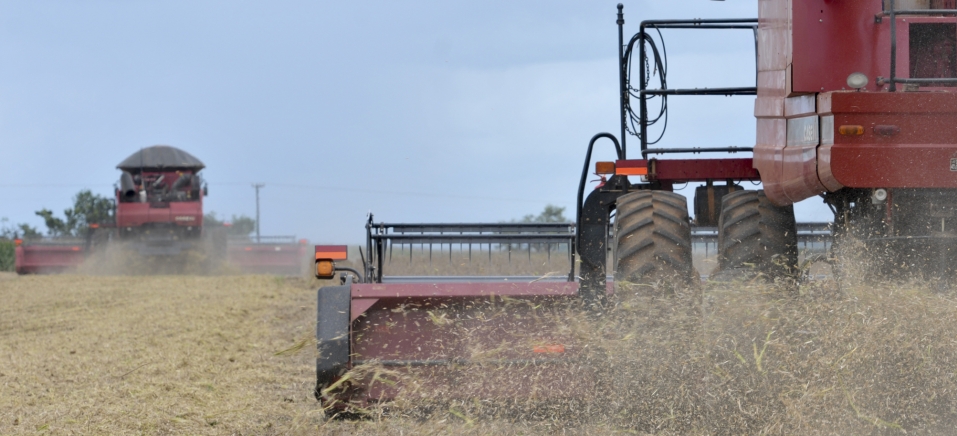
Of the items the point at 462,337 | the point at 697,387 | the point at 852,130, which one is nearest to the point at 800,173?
the point at 852,130

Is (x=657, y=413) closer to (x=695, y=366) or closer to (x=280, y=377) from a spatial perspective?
(x=695, y=366)

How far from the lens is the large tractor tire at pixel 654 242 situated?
5668 mm

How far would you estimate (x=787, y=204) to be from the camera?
6.13 m

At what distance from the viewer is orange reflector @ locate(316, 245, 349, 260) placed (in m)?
6.79

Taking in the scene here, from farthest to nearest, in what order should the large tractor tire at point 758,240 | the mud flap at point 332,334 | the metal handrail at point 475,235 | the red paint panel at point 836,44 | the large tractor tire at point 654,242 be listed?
the metal handrail at point 475,235, the large tractor tire at point 758,240, the mud flap at point 332,334, the large tractor tire at point 654,242, the red paint panel at point 836,44

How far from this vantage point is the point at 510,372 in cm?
593

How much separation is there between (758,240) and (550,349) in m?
1.43

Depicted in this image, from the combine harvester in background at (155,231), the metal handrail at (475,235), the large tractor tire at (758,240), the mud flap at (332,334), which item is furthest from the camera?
the combine harvester in background at (155,231)

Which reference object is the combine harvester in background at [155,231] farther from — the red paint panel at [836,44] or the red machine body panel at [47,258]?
the red paint panel at [836,44]

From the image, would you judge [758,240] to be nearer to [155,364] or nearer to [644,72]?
[644,72]

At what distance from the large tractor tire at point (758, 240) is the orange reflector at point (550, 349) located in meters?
1.04

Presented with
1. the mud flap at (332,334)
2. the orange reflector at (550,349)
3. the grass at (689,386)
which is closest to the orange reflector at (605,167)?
the grass at (689,386)

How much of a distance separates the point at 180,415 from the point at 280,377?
1903 millimetres

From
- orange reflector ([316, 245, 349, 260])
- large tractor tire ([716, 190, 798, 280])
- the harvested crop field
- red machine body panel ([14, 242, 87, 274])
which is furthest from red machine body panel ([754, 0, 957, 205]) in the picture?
red machine body panel ([14, 242, 87, 274])
